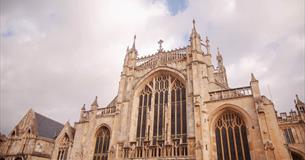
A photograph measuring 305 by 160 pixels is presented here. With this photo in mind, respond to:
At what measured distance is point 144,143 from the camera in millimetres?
17328

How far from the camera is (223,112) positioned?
16.2 meters

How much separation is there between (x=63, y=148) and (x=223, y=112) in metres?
17.1

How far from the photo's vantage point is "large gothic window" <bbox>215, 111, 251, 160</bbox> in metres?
14.5

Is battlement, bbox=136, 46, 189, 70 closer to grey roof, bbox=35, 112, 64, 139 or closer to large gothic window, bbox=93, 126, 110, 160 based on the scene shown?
large gothic window, bbox=93, 126, 110, 160

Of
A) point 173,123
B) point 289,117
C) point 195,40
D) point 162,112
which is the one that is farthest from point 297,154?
point 195,40

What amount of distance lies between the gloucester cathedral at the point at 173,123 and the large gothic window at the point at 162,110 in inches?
3.2

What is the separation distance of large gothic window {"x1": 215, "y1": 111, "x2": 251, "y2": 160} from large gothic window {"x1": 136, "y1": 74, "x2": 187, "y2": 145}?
2766 millimetres

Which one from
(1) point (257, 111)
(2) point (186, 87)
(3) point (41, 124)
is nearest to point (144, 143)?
(2) point (186, 87)

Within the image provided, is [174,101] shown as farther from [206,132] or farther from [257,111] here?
[257,111]

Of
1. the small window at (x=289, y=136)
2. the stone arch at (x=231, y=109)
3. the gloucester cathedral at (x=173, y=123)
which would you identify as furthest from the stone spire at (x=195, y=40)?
the small window at (x=289, y=136)

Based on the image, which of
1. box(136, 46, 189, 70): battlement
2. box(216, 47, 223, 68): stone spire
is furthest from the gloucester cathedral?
box(216, 47, 223, 68): stone spire

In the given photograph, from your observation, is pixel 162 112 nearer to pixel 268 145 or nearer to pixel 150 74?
pixel 150 74

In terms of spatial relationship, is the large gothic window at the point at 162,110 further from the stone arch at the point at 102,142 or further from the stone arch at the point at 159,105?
the stone arch at the point at 102,142

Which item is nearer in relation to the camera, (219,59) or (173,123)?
(173,123)
